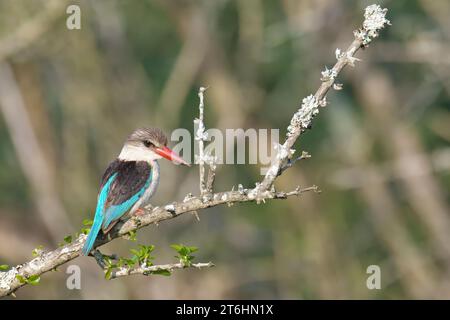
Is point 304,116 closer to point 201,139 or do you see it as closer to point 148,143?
point 201,139

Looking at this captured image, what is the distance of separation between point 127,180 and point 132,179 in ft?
0.10

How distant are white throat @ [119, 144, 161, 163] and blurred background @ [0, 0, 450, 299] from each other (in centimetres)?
464

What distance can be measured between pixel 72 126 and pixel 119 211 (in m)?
7.15

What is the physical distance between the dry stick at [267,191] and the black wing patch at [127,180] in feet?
2.91

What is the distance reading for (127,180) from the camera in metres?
5.79

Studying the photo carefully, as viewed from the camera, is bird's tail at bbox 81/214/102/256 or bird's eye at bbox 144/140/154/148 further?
bird's eye at bbox 144/140/154/148

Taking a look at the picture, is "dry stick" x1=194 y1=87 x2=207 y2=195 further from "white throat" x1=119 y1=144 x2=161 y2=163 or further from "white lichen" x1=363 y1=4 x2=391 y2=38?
"white throat" x1=119 y1=144 x2=161 y2=163

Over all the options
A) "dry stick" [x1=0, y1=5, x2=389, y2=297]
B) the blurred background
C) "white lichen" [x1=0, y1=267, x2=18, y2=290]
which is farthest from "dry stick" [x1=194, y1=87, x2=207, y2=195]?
the blurred background

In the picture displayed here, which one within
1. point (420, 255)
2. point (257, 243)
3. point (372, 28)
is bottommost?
point (372, 28)

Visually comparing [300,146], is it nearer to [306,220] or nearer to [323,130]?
[323,130]

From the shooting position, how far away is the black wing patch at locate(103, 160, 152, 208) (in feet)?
18.2

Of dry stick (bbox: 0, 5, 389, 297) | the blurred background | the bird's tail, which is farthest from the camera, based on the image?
the blurred background
